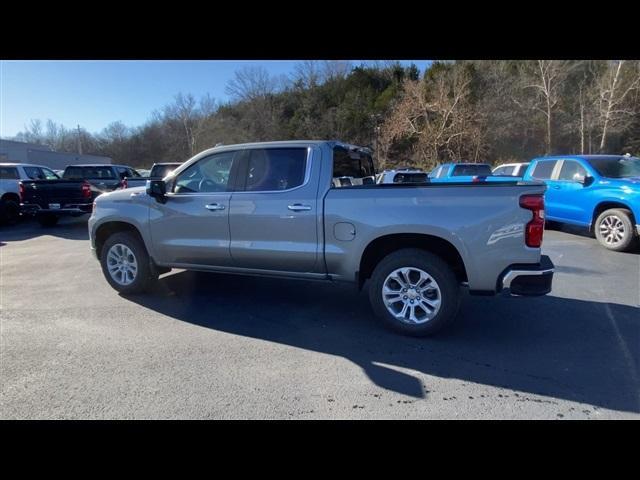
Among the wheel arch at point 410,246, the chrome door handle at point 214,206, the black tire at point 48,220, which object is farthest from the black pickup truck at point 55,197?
the wheel arch at point 410,246

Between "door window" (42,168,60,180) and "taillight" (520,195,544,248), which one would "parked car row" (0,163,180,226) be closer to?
"door window" (42,168,60,180)

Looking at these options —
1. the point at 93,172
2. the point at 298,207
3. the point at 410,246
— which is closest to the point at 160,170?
the point at 93,172

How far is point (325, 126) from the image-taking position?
3725cm

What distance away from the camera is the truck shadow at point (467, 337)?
3043 mm

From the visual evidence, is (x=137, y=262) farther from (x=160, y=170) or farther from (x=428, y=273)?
(x=160, y=170)

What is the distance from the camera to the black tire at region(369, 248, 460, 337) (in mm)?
3707

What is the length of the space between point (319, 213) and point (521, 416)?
2531 millimetres

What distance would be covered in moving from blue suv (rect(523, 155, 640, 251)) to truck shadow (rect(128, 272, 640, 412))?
3.68m

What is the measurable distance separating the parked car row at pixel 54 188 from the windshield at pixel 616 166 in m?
10.7

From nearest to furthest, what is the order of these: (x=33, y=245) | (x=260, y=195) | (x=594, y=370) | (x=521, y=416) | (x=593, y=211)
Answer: (x=521, y=416) < (x=594, y=370) < (x=260, y=195) < (x=593, y=211) < (x=33, y=245)

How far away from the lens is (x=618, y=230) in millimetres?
7352
